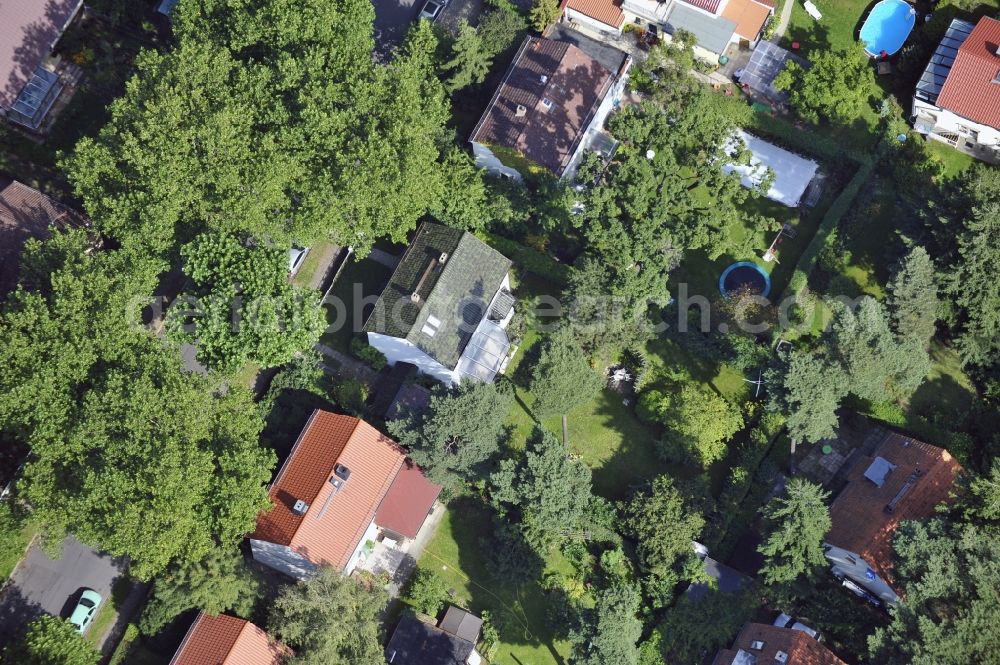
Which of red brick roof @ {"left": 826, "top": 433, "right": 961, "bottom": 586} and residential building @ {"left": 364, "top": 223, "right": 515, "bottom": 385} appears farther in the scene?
residential building @ {"left": 364, "top": 223, "right": 515, "bottom": 385}

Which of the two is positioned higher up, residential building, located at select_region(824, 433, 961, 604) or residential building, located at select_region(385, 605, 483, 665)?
residential building, located at select_region(824, 433, 961, 604)

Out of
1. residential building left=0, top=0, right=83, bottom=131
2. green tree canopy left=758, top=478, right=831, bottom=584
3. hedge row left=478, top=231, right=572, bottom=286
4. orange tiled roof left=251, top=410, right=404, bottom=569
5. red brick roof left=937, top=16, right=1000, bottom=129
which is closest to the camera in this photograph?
green tree canopy left=758, top=478, right=831, bottom=584

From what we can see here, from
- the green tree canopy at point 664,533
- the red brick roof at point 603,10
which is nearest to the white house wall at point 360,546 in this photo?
the green tree canopy at point 664,533

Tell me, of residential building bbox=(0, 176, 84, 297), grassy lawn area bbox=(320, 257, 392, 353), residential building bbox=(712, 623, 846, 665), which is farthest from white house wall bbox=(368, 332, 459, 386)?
residential building bbox=(712, 623, 846, 665)

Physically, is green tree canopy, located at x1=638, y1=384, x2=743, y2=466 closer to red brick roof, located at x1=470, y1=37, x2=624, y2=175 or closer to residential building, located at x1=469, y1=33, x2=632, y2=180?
residential building, located at x1=469, y1=33, x2=632, y2=180

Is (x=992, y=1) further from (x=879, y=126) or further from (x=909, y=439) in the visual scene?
(x=909, y=439)

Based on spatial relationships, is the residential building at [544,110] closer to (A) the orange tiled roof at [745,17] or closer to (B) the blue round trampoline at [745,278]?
(A) the orange tiled roof at [745,17]

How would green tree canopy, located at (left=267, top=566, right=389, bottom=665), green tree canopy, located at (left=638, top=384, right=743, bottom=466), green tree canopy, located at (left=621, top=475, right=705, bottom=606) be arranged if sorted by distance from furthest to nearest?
green tree canopy, located at (left=638, top=384, right=743, bottom=466) → green tree canopy, located at (left=621, top=475, right=705, bottom=606) → green tree canopy, located at (left=267, top=566, right=389, bottom=665)

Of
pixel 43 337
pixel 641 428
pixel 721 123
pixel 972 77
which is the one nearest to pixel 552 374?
pixel 641 428
